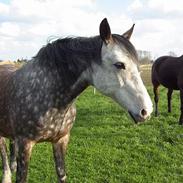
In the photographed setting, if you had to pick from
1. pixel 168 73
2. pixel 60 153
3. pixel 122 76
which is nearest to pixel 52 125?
pixel 60 153

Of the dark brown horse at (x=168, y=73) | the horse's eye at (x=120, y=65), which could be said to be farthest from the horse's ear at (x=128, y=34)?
the dark brown horse at (x=168, y=73)

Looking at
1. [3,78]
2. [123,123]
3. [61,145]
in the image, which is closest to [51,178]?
[61,145]

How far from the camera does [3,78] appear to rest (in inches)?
182

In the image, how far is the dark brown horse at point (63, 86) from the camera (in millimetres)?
3256

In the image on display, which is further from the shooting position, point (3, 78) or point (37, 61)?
point (3, 78)

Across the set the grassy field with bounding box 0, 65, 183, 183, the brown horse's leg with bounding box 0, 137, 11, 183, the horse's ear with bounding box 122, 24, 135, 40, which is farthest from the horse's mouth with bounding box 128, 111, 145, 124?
the brown horse's leg with bounding box 0, 137, 11, 183

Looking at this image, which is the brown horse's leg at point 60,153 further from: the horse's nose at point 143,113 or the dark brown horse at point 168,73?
the dark brown horse at point 168,73

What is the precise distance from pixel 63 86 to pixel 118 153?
3194mm

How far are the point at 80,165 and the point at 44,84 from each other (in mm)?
2606

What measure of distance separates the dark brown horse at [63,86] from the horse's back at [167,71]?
254 inches

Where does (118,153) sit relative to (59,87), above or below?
below

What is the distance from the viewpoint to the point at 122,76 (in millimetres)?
3258

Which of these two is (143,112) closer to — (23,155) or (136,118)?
(136,118)

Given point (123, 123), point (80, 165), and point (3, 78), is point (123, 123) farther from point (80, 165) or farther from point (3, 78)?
point (3, 78)
